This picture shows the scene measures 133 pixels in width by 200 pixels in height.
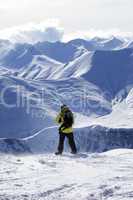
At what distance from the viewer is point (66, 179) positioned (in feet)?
64.0

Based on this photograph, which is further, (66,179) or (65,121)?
(65,121)

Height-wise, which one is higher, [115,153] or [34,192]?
[34,192]

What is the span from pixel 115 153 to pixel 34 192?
12.8m

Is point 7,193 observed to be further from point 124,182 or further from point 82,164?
point 82,164

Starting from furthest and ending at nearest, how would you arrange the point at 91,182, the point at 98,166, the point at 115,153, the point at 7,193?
the point at 115,153 < the point at 98,166 < the point at 91,182 < the point at 7,193

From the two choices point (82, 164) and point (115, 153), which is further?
point (115, 153)

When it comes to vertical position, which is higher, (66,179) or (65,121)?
(65,121)

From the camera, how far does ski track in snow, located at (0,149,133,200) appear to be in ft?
55.7

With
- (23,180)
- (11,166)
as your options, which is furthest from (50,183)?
(11,166)

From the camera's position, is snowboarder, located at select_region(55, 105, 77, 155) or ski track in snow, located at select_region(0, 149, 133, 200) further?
snowboarder, located at select_region(55, 105, 77, 155)

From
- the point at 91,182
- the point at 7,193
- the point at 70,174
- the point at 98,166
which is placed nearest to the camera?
the point at 7,193

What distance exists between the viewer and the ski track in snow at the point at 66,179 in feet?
55.7

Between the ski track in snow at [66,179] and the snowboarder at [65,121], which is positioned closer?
the ski track in snow at [66,179]

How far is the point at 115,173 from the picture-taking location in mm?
20656
